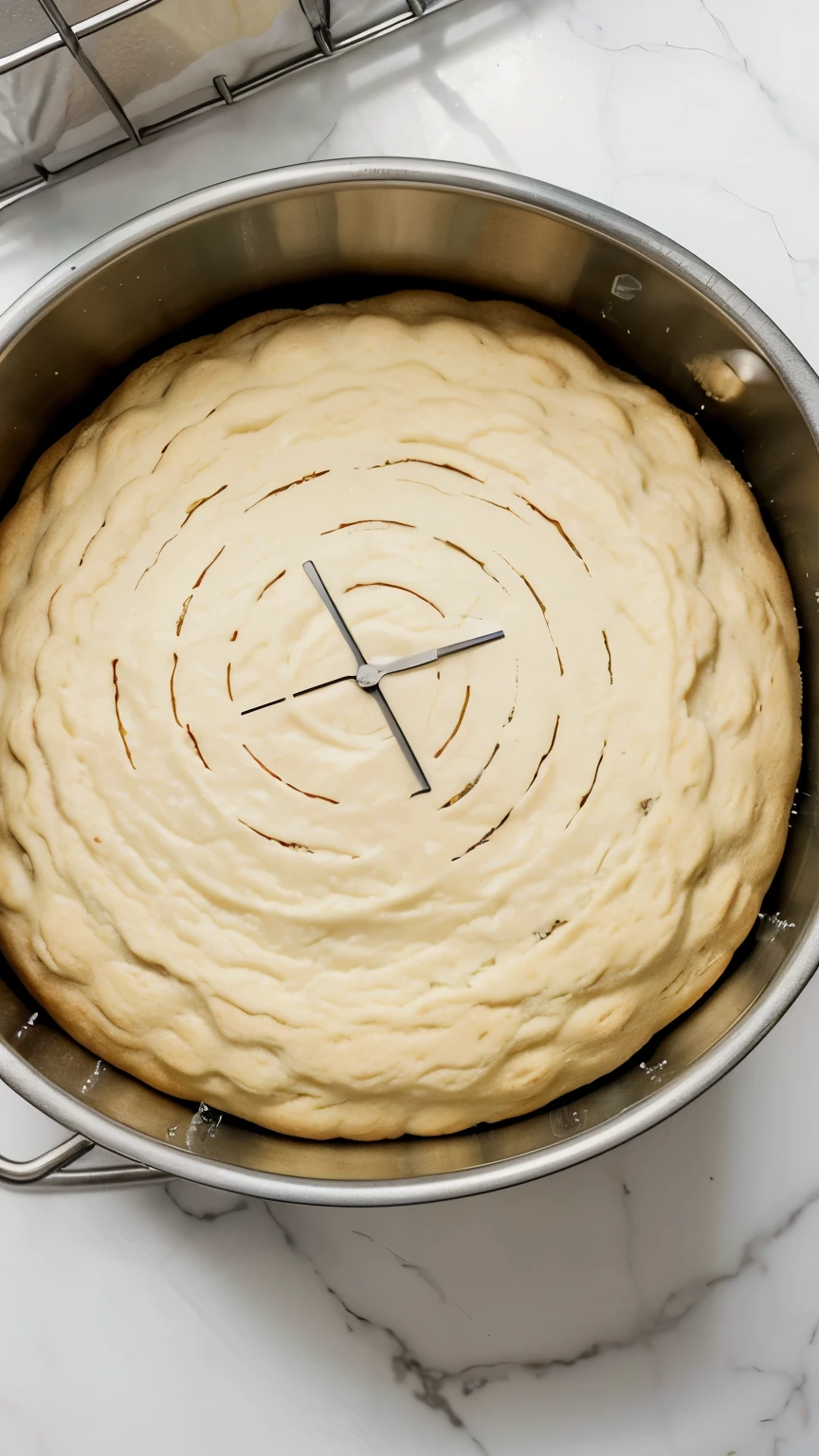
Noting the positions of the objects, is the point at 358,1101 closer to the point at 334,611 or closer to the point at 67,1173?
the point at 67,1173

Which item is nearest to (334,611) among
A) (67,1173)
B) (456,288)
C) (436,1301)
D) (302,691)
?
(302,691)

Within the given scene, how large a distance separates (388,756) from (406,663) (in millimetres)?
88

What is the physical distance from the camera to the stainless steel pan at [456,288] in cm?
91

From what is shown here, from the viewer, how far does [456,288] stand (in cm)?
115

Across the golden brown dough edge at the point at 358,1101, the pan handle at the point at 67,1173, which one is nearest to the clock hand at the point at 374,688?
the golden brown dough edge at the point at 358,1101

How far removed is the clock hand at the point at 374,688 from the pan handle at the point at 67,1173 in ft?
1.42

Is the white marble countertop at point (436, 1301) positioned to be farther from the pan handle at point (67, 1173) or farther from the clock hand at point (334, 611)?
the clock hand at point (334, 611)

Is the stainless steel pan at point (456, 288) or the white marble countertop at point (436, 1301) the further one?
the white marble countertop at point (436, 1301)

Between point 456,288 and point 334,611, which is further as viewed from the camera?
point 456,288

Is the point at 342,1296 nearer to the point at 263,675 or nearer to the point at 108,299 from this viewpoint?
the point at 263,675

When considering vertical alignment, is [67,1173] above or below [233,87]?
below

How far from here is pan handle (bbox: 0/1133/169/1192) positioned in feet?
3.27

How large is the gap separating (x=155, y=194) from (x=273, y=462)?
0.43 metres

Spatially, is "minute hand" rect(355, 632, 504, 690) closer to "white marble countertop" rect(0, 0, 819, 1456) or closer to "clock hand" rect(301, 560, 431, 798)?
"clock hand" rect(301, 560, 431, 798)
